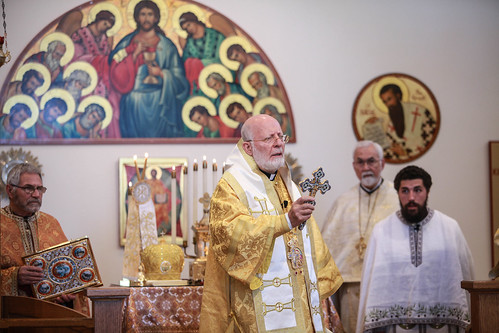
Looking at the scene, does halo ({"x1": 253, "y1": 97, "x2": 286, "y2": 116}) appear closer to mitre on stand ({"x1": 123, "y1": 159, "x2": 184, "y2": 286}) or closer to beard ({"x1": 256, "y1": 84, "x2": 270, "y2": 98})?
beard ({"x1": 256, "y1": 84, "x2": 270, "y2": 98})

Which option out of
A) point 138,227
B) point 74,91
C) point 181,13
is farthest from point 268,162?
point 181,13

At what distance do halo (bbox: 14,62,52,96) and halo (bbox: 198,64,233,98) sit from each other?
1499mm

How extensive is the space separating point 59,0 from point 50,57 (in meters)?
0.59

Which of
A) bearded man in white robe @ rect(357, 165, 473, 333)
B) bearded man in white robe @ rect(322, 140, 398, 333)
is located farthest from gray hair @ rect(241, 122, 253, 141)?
bearded man in white robe @ rect(322, 140, 398, 333)

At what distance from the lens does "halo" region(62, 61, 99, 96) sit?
26.0 ft

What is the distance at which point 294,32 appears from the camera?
27.3 feet

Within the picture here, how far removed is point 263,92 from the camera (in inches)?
322

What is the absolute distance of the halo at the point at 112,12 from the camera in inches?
→ 316

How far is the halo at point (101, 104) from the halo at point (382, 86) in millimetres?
2727

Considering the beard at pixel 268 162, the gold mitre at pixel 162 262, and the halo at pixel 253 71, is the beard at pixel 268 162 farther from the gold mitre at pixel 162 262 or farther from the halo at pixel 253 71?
the halo at pixel 253 71

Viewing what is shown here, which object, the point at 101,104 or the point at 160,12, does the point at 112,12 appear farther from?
the point at 101,104

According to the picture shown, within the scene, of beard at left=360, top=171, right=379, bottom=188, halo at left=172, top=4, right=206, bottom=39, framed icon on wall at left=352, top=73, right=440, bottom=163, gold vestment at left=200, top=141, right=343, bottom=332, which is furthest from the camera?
framed icon on wall at left=352, top=73, right=440, bottom=163

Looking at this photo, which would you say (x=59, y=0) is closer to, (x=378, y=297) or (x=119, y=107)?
(x=119, y=107)

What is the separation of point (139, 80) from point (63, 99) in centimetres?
77
